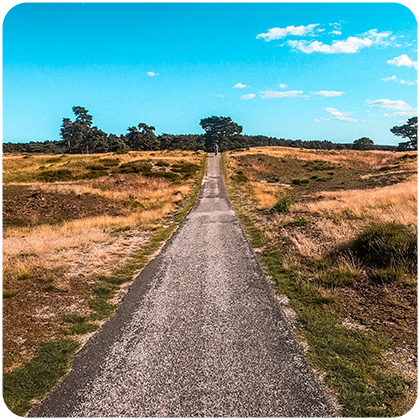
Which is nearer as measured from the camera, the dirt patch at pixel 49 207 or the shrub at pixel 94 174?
the dirt patch at pixel 49 207

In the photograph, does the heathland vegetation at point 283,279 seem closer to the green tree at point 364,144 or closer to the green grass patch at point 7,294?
the green grass patch at point 7,294

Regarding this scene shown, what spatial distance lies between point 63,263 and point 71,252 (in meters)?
1.79

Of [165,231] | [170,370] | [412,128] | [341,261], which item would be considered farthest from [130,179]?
[412,128]

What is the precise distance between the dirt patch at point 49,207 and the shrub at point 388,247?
18.1 meters

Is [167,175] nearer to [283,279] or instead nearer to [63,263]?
[63,263]

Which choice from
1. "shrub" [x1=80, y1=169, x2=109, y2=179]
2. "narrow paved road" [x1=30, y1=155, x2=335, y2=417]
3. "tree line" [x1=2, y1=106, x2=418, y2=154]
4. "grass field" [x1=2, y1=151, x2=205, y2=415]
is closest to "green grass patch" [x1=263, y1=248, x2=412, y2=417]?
"narrow paved road" [x1=30, y1=155, x2=335, y2=417]

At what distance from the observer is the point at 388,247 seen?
10000 millimetres

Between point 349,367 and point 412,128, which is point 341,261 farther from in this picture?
point 412,128

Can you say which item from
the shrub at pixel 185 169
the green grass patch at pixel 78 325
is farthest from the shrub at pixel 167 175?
the green grass patch at pixel 78 325

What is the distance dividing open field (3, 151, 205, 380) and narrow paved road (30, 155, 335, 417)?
3.60 ft

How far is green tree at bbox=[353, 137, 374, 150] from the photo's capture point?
443ft

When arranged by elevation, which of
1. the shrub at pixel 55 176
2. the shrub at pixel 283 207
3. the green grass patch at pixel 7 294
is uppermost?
the shrub at pixel 55 176

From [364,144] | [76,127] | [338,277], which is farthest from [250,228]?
[364,144]

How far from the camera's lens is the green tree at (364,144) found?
135137 mm
